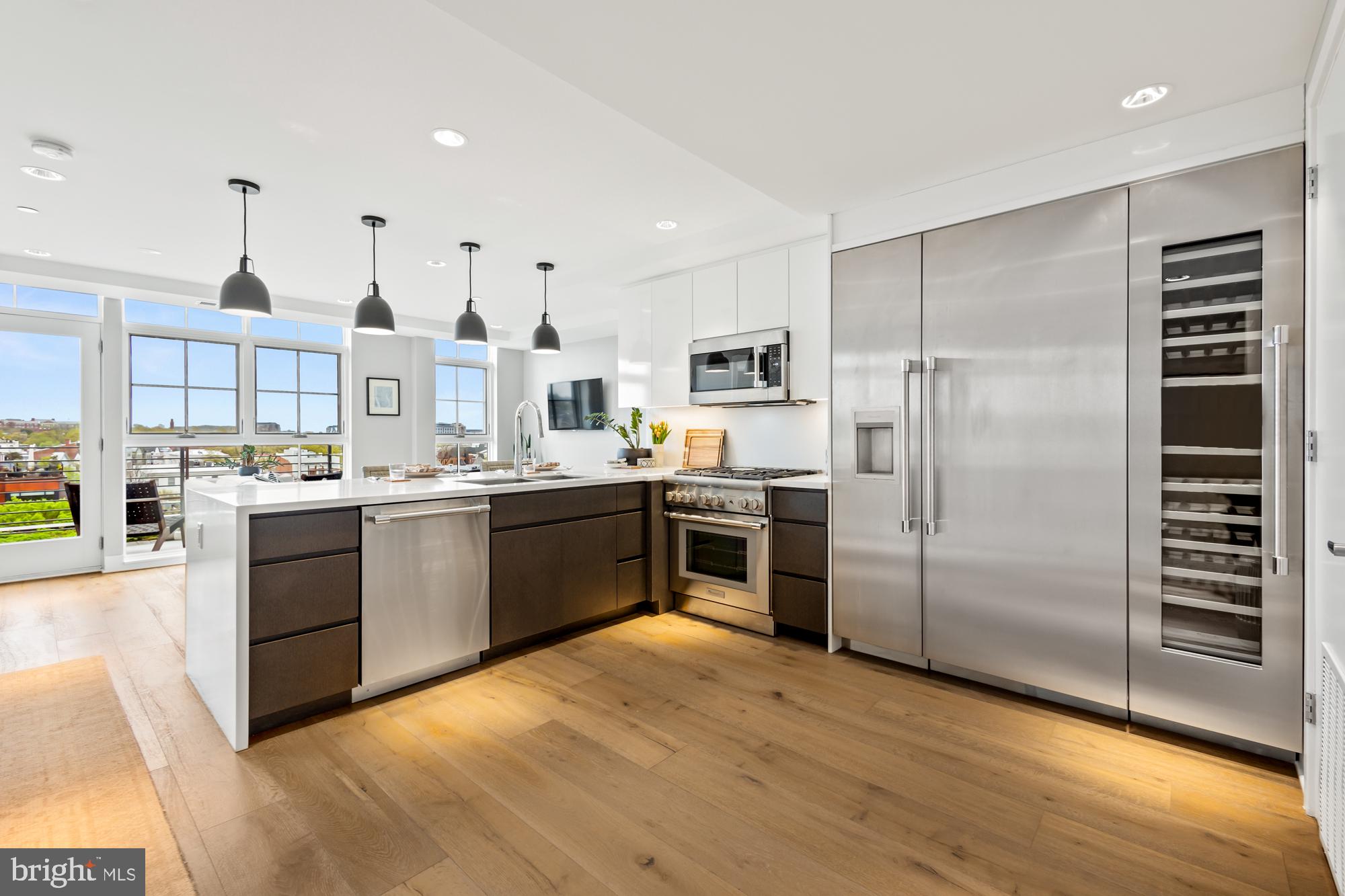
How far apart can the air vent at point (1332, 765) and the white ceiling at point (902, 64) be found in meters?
1.74

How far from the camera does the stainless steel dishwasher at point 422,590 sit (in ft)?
8.32

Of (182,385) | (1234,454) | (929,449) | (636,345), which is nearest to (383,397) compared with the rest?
(182,385)

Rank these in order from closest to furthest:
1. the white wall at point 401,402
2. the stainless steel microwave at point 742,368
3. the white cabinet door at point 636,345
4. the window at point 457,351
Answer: the stainless steel microwave at point 742,368 < the white cabinet door at point 636,345 < the white wall at point 401,402 < the window at point 457,351

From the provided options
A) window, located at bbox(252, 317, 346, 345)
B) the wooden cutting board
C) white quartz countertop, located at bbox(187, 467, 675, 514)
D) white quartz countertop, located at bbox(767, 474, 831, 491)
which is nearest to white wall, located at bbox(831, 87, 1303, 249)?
white quartz countertop, located at bbox(767, 474, 831, 491)

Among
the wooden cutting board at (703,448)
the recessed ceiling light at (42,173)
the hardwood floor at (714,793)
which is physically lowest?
the hardwood floor at (714,793)

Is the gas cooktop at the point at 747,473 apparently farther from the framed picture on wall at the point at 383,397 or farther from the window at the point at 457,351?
the window at the point at 457,351

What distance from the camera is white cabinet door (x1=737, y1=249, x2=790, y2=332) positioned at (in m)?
3.80

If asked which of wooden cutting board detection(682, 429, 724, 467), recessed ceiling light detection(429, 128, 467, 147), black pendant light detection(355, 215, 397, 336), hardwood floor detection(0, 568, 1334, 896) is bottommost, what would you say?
hardwood floor detection(0, 568, 1334, 896)

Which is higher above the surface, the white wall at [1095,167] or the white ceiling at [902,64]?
the white ceiling at [902,64]

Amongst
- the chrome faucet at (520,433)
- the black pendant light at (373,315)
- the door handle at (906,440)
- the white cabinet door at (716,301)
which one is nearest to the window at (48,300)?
the black pendant light at (373,315)

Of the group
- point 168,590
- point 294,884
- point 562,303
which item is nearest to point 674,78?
point 294,884

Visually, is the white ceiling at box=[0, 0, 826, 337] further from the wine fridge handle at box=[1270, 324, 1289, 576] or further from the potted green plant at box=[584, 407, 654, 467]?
the wine fridge handle at box=[1270, 324, 1289, 576]

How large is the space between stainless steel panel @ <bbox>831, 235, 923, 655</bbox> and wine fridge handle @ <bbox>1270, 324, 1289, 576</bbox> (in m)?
1.17

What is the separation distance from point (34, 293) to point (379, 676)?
495cm
